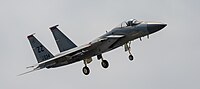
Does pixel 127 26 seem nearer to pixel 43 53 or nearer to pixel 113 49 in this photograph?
pixel 113 49

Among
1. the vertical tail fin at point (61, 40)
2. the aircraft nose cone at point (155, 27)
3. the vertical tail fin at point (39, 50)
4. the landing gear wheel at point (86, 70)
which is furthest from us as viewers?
the vertical tail fin at point (39, 50)

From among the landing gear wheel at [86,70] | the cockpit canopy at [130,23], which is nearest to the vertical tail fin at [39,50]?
→ the landing gear wheel at [86,70]

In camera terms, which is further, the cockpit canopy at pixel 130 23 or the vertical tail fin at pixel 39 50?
the vertical tail fin at pixel 39 50

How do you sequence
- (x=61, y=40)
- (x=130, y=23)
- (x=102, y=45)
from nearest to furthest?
(x=130, y=23) → (x=102, y=45) → (x=61, y=40)

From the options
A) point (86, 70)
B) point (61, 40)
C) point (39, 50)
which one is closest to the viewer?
point (86, 70)

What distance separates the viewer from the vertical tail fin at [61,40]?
6744 cm

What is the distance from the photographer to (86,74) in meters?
64.5

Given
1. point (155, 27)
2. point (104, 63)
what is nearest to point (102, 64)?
point (104, 63)

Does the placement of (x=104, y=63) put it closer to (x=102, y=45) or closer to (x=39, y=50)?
(x=102, y=45)

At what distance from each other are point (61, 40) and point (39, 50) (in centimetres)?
255

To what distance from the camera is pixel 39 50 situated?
69250mm

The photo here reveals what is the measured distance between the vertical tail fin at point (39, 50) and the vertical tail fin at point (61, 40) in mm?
1436

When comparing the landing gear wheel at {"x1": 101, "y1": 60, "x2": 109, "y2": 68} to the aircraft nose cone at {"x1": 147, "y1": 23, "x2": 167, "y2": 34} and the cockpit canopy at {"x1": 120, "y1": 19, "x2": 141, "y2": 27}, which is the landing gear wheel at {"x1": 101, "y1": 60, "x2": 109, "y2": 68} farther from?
the aircraft nose cone at {"x1": 147, "y1": 23, "x2": 167, "y2": 34}

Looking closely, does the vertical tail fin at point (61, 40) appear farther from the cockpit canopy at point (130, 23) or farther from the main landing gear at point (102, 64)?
the cockpit canopy at point (130, 23)
